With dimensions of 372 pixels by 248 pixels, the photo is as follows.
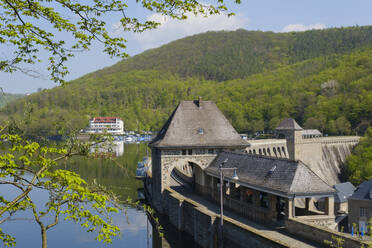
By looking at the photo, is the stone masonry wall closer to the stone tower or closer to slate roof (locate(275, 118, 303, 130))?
the stone tower

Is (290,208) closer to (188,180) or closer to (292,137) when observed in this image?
(188,180)

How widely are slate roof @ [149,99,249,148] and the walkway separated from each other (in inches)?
152

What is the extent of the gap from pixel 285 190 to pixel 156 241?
38.8ft

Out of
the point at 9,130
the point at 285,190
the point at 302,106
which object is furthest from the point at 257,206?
the point at 302,106

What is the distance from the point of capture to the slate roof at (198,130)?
31.8 metres

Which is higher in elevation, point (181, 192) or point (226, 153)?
point (226, 153)

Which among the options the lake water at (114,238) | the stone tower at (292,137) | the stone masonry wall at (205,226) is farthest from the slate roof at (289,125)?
the stone masonry wall at (205,226)

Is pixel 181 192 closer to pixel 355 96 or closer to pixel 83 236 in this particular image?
pixel 83 236

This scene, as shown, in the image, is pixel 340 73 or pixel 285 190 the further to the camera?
pixel 340 73

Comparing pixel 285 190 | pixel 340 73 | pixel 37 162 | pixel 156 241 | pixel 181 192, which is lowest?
pixel 156 241

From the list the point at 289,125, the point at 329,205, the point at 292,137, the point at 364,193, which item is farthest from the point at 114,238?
the point at 289,125

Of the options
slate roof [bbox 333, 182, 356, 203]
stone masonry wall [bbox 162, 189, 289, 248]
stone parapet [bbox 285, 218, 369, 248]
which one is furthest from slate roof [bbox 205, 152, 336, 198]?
slate roof [bbox 333, 182, 356, 203]

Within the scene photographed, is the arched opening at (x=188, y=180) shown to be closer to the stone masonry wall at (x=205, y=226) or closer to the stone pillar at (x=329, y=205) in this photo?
the stone masonry wall at (x=205, y=226)

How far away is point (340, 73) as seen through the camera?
127312mm
